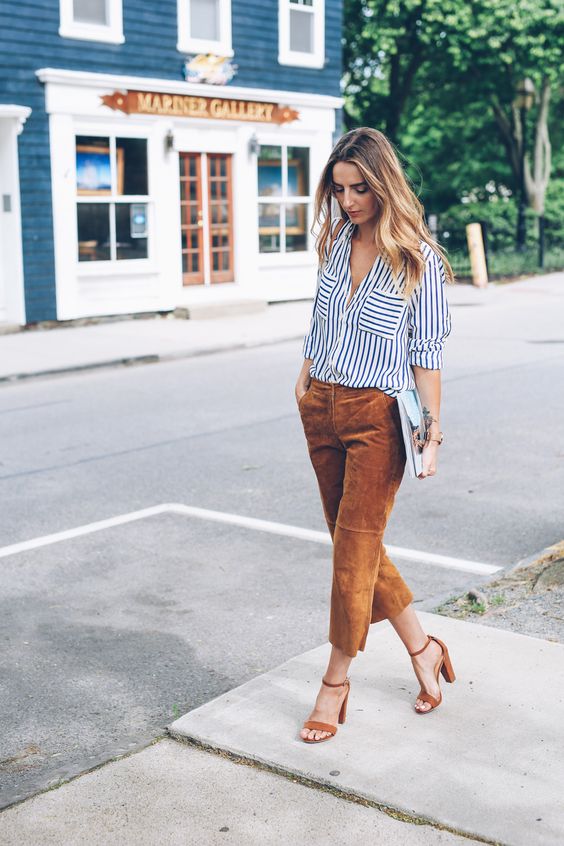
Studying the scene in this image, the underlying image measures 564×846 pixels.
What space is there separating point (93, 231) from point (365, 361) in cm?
1479

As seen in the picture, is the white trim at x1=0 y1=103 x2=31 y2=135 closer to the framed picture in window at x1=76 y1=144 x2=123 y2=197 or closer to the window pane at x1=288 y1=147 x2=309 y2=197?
the framed picture in window at x1=76 y1=144 x2=123 y2=197

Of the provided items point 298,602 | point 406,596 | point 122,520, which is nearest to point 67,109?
point 122,520

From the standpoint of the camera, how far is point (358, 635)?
3.91m

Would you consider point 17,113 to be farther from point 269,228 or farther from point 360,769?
A: point 360,769

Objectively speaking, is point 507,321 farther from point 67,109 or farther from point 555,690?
point 555,690

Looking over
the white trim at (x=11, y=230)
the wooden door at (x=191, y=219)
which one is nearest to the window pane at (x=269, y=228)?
the wooden door at (x=191, y=219)

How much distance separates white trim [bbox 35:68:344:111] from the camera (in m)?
17.0

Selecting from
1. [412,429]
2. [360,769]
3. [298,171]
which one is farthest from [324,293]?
[298,171]

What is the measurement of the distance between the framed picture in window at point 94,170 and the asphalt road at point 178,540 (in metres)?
6.55

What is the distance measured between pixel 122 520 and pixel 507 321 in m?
11.9

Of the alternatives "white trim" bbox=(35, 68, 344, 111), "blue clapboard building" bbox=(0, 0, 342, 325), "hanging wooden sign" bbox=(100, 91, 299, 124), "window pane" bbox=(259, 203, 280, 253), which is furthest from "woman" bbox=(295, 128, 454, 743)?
"window pane" bbox=(259, 203, 280, 253)

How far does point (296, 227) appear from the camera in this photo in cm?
2184

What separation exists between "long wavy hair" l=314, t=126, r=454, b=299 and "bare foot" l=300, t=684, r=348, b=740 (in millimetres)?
1333

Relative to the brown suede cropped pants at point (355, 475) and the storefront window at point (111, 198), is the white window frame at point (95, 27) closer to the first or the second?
the storefront window at point (111, 198)
